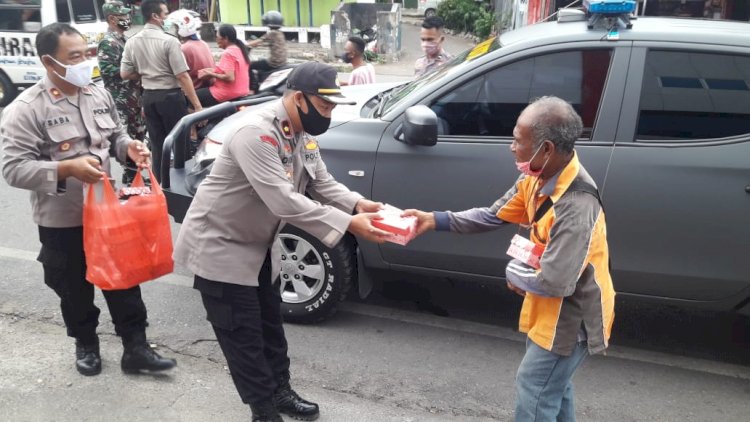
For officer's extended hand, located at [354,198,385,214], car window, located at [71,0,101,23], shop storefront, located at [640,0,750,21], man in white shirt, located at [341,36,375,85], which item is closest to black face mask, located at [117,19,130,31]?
man in white shirt, located at [341,36,375,85]

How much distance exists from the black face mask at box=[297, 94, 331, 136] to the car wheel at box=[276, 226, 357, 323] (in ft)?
4.19

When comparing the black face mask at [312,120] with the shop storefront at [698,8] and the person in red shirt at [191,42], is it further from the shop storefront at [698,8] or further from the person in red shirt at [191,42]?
the shop storefront at [698,8]

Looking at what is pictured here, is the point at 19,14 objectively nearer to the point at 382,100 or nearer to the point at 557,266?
the point at 382,100

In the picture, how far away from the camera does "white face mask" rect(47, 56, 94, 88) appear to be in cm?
315

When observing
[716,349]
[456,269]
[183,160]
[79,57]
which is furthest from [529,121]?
[183,160]

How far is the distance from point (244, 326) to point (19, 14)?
9.46 m

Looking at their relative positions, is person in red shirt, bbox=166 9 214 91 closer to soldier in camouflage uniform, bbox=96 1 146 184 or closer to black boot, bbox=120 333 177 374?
soldier in camouflage uniform, bbox=96 1 146 184

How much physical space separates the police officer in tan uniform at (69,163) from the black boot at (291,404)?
74 centimetres

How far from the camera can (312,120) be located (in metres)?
2.76

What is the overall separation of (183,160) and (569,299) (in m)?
3.01

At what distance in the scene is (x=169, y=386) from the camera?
3508 millimetres

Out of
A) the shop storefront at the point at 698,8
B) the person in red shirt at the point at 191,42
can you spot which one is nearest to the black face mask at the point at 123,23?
the person in red shirt at the point at 191,42

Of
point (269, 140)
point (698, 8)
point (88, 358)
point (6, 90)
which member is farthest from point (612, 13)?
Result: point (698, 8)

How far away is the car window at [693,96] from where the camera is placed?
348cm
